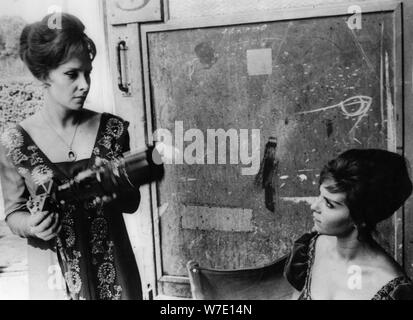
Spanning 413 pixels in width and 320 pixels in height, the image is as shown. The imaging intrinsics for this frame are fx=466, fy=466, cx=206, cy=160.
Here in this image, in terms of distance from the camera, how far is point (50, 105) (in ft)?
9.56

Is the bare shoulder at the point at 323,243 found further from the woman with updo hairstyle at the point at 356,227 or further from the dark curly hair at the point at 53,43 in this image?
the dark curly hair at the point at 53,43

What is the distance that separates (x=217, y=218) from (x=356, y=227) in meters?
0.81

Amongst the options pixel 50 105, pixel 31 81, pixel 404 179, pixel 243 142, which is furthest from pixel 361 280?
pixel 31 81

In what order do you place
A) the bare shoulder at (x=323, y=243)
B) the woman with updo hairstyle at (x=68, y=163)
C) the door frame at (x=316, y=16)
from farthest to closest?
the woman with updo hairstyle at (x=68, y=163) → the bare shoulder at (x=323, y=243) → the door frame at (x=316, y=16)

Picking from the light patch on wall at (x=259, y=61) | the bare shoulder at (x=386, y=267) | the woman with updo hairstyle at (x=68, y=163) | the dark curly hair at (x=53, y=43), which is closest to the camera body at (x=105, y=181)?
the woman with updo hairstyle at (x=68, y=163)

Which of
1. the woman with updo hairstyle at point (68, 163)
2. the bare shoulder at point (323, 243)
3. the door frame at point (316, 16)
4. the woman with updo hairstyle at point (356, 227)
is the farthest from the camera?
the woman with updo hairstyle at point (68, 163)

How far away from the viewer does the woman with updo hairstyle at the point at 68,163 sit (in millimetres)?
2852

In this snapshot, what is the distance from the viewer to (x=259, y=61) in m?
2.67

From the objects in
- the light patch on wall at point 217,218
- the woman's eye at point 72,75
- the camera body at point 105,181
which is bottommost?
the light patch on wall at point 217,218

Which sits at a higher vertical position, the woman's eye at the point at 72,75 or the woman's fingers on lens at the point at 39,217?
the woman's eye at the point at 72,75

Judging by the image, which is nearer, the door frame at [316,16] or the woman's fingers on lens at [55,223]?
the door frame at [316,16]

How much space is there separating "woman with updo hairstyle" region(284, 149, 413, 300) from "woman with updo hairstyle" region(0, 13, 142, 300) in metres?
1.15

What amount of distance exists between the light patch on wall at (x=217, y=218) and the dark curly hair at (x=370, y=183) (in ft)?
1.78

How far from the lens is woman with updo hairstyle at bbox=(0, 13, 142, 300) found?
2852mm
